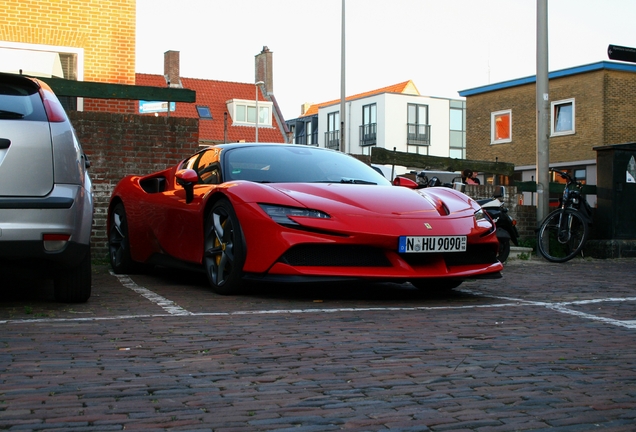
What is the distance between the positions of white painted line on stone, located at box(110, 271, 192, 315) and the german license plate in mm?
1650

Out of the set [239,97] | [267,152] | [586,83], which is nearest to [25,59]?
[267,152]

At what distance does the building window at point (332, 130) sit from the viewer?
68.9m

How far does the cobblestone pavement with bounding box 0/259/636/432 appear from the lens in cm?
296

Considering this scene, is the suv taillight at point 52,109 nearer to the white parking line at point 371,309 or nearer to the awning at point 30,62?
the white parking line at point 371,309

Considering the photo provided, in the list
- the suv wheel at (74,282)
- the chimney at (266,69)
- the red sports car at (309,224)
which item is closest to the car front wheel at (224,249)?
the red sports car at (309,224)

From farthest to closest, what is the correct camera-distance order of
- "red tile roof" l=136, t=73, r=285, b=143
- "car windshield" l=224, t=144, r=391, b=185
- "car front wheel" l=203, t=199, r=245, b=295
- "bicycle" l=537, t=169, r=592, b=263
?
"red tile roof" l=136, t=73, r=285, b=143, "bicycle" l=537, t=169, r=592, b=263, "car windshield" l=224, t=144, r=391, b=185, "car front wheel" l=203, t=199, r=245, b=295

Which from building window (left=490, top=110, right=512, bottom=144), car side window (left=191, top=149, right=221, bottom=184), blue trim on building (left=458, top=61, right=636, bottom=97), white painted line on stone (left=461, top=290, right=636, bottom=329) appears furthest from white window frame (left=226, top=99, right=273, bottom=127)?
white painted line on stone (left=461, top=290, right=636, bottom=329)

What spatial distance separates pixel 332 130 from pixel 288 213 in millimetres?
63747

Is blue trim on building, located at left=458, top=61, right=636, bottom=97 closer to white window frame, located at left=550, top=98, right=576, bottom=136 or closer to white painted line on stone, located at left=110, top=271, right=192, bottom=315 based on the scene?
white window frame, located at left=550, top=98, right=576, bottom=136

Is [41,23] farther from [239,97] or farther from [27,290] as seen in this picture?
[239,97]

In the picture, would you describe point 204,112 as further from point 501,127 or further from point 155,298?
point 155,298

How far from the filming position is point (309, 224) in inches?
238

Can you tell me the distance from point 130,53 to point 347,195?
10895 millimetres

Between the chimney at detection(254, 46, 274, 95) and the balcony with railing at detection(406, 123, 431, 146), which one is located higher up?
the chimney at detection(254, 46, 274, 95)
